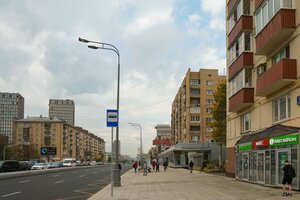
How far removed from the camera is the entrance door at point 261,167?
25.7m

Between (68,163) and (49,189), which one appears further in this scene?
(68,163)

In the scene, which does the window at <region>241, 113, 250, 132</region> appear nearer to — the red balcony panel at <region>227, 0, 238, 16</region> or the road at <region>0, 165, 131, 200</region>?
the red balcony panel at <region>227, 0, 238, 16</region>

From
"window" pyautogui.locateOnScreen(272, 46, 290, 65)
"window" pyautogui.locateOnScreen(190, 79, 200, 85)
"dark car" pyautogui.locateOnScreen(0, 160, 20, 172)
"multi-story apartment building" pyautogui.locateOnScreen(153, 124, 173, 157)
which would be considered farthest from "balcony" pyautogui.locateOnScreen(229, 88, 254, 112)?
"multi-story apartment building" pyautogui.locateOnScreen(153, 124, 173, 157)

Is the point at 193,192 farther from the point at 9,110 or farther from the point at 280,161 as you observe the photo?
the point at 9,110

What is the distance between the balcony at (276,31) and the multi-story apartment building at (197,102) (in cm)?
7671

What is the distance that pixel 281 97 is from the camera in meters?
24.4

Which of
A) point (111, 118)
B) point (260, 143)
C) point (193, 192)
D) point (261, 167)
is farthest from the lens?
point (261, 167)

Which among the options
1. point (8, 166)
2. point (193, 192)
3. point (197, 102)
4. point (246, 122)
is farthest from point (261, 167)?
point (197, 102)

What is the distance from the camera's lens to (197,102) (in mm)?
106688

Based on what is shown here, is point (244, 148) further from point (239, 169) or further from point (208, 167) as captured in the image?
point (208, 167)

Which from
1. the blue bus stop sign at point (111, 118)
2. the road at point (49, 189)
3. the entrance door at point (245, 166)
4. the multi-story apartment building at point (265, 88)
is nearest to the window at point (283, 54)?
the multi-story apartment building at point (265, 88)

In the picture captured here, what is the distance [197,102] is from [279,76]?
84.6 meters

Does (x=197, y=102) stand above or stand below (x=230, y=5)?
below

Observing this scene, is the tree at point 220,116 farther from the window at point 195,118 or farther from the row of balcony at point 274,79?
the window at point 195,118
